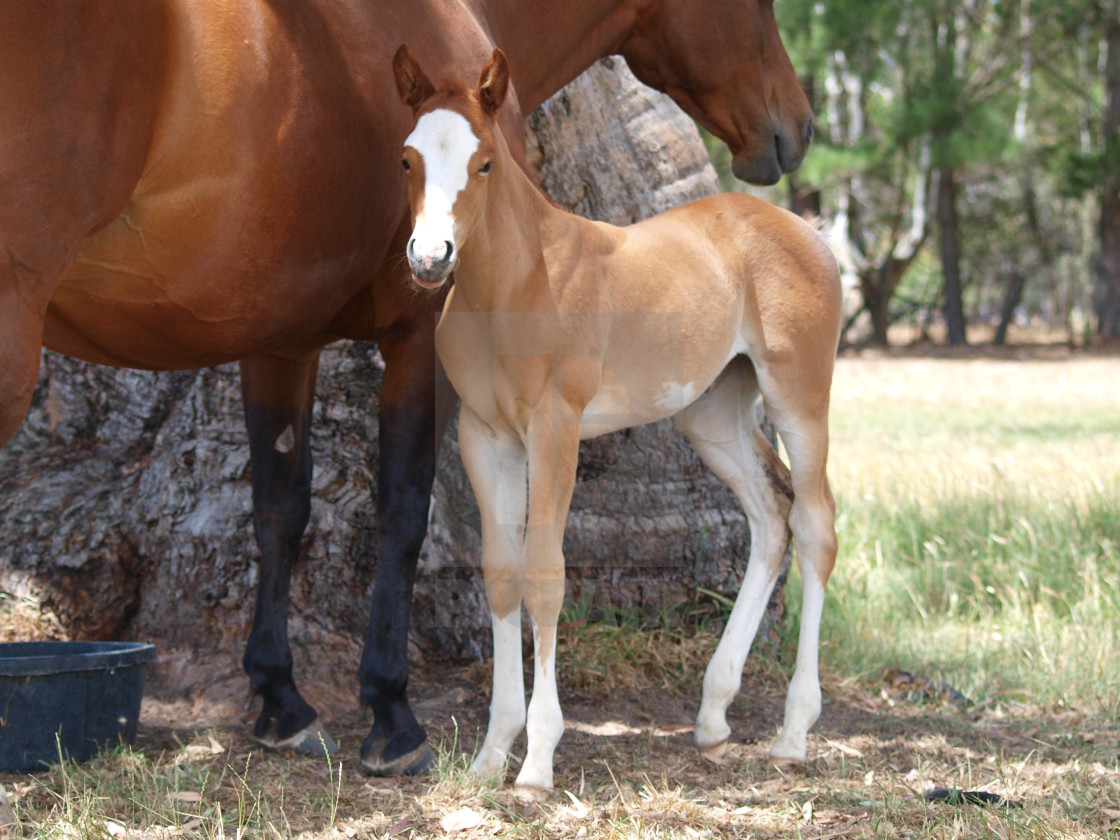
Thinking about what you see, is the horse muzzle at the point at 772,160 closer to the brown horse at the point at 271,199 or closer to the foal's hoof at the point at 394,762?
the brown horse at the point at 271,199

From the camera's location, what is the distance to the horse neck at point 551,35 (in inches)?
149

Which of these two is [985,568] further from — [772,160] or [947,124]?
[947,124]

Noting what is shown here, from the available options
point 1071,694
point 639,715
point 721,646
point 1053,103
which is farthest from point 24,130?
point 1053,103

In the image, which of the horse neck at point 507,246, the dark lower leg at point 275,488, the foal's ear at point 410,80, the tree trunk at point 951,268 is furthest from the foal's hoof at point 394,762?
the tree trunk at point 951,268

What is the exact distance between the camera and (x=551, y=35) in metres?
3.84

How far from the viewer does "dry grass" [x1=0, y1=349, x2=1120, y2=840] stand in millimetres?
2799

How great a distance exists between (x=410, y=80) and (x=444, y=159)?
0.31 m

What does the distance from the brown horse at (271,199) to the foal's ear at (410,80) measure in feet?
0.26

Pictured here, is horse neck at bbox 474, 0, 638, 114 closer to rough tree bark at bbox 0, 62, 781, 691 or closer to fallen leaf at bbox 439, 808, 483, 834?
rough tree bark at bbox 0, 62, 781, 691

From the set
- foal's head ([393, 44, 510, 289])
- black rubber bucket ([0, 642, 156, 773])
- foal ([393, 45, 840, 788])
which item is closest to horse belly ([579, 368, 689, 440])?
foal ([393, 45, 840, 788])

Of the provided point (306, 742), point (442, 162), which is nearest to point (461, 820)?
point (306, 742)

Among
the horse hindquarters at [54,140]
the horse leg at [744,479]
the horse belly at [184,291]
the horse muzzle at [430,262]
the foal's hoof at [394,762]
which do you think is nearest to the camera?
the horse hindquarters at [54,140]

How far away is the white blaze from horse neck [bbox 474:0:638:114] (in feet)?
4.06

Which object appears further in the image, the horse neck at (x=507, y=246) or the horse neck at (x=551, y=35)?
the horse neck at (x=551, y=35)
